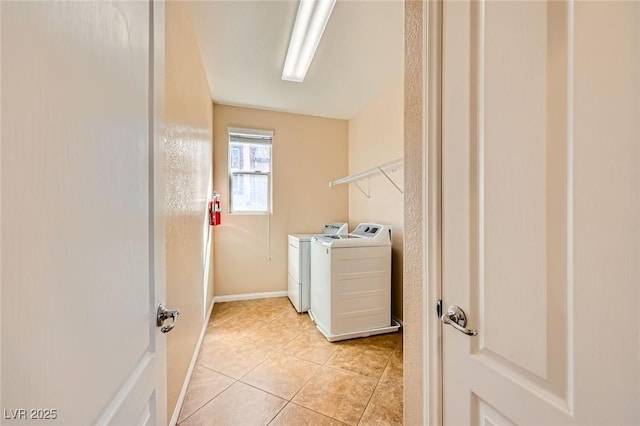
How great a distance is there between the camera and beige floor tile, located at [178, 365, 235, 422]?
1588 millimetres

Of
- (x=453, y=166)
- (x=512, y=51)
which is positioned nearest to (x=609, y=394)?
(x=453, y=166)

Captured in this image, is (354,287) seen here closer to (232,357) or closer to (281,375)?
(281,375)

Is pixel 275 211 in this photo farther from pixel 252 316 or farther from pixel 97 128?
pixel 97 128

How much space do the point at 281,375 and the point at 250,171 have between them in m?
2.68

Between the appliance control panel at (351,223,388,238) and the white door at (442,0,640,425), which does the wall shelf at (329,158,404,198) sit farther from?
the white door at (442,0,640,425)

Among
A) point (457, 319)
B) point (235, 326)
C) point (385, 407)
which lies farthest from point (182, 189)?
point (385, 407)

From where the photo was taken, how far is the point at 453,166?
0.79 metres

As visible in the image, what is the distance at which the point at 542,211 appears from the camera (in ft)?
1.86

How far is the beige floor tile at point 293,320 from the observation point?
9.11 feet

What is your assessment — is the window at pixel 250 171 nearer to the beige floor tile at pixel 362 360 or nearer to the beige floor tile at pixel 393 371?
the beige floor tile at pixel 362 360

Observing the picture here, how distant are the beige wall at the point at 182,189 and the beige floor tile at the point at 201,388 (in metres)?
0.14

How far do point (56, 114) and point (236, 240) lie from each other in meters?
3.36

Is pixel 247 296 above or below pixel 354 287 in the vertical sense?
below

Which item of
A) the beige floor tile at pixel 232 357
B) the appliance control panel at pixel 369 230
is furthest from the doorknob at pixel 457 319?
the appliance control panel at pixel 369 230
